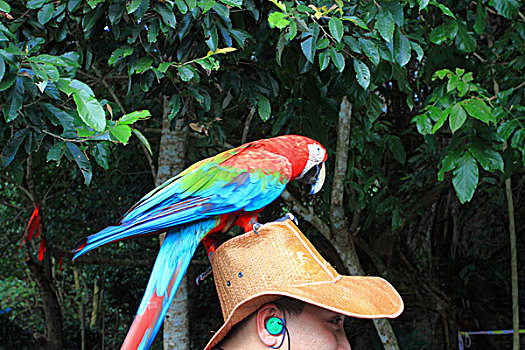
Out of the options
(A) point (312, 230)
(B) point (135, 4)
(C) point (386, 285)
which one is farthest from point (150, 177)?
(C) point (386, 285)

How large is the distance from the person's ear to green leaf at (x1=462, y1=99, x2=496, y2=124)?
1.49 m

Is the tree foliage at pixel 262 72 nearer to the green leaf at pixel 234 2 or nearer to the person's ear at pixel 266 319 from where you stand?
the green leaf at pixel 234 2

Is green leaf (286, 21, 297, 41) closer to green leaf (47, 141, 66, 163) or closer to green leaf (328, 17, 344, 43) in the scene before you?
green leaf (328, 17, 344, 43)

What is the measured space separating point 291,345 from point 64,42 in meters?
1.77

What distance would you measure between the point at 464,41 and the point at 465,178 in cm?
70

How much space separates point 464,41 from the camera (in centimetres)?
264

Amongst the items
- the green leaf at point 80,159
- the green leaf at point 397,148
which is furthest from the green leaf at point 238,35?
the green leaf at point 397,148

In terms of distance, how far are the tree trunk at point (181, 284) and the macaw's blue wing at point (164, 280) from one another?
1811 mm

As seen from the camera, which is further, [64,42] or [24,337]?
[24,337]

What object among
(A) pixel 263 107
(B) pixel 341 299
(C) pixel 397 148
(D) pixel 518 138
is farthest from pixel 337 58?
(C) pixel 397 148

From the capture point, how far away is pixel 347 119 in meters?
3.41

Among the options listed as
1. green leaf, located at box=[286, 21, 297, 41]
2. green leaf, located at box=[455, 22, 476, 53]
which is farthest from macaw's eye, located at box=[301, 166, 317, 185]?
green leaf, located at box=[455, 22, 476, 53]

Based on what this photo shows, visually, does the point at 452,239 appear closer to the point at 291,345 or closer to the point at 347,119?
the point at 347,119

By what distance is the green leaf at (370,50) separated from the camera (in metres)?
2.04
